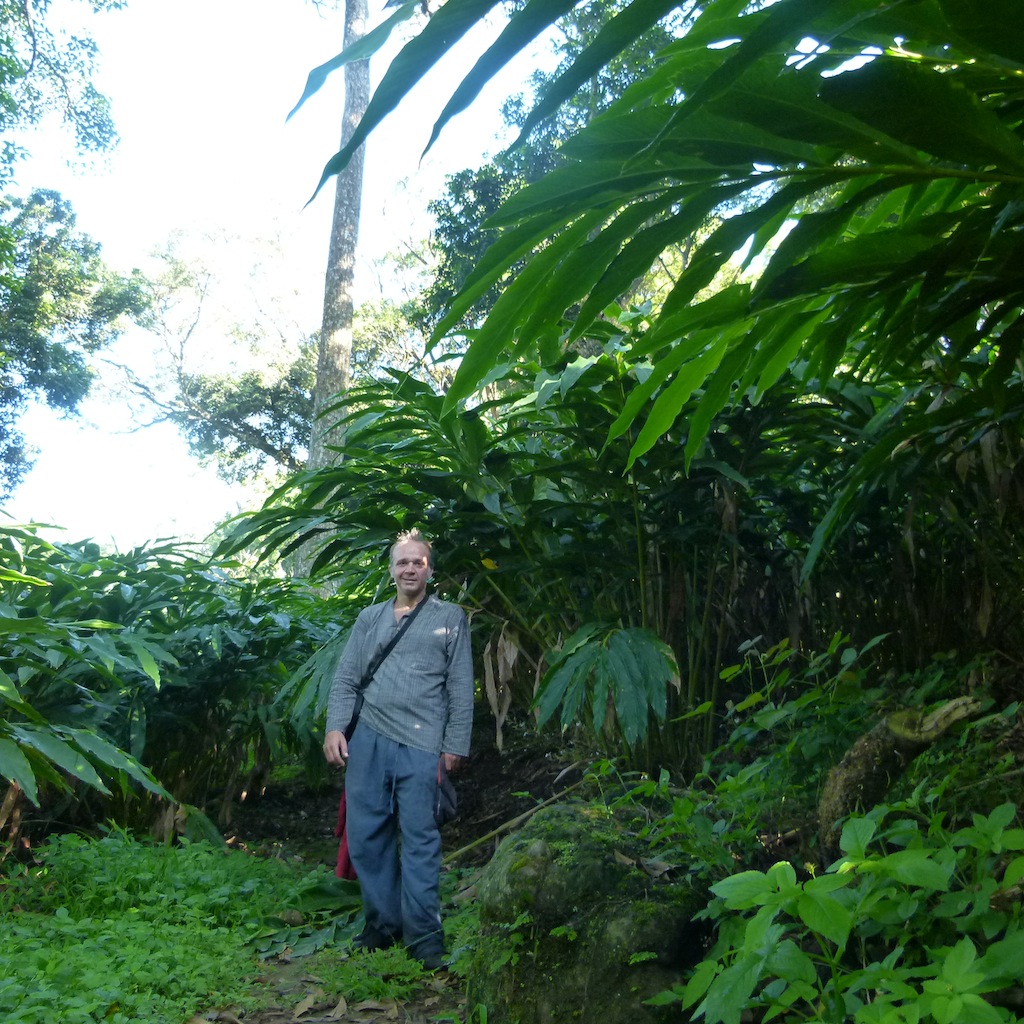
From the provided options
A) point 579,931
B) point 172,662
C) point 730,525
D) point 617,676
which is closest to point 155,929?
point 172,662

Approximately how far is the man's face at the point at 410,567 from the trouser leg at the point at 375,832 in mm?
532

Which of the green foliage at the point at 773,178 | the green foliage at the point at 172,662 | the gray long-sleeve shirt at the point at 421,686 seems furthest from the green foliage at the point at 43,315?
the green foliage at the point at 773,178

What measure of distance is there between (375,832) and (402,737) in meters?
0.35

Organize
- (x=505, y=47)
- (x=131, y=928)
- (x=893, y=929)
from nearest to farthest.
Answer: (x=505, y=47) < (x=893, y=929) < (x=131, y=928)

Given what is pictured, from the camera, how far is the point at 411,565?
141 inches

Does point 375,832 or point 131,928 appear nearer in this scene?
point 131,928

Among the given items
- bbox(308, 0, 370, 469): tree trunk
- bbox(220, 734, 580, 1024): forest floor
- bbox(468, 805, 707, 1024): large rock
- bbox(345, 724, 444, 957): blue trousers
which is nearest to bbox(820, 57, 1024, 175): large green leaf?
bbox(468, 805, 707, 1024): large rock

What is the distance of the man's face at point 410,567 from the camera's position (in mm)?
3588

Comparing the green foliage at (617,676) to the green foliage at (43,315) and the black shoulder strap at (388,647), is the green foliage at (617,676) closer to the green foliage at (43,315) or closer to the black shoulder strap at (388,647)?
the black shoulder strap at (388,647)

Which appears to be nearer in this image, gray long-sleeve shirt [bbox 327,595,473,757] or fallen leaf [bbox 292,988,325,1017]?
fallen leaf [bbox 292,988,325,1017]

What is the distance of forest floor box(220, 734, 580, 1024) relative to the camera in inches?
114

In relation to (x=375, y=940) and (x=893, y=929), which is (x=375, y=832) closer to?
(x=375, y=940)

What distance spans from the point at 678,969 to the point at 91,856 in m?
2.57

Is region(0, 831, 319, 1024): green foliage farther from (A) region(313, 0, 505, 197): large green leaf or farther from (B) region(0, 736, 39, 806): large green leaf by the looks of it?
(A) region(313, 0, 505, 197): large green leaf
